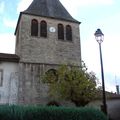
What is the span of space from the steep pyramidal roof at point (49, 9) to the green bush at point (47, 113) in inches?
660

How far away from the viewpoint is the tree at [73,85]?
70.3 ft

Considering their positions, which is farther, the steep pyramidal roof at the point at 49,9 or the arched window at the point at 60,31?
the steep pyramidal roof at the point at 49,9

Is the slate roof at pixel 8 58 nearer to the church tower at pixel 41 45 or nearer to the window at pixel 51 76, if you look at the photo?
the church tower at pixel 41 45

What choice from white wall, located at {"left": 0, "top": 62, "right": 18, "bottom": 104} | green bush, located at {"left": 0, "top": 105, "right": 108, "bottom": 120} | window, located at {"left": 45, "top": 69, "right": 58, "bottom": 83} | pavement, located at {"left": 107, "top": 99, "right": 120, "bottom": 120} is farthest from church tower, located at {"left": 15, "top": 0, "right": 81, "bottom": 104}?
green bush, located at {"left": 0, "top": 105, "right": 108, "bottom": 120}

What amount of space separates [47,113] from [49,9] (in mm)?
19363

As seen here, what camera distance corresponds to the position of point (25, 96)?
2283 cm

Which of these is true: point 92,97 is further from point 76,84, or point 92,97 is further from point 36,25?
point 36,25

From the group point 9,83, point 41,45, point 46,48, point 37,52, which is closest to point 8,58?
point 9,83

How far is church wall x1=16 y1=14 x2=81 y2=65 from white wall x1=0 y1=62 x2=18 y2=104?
4.31ft

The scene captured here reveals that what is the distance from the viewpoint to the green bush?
10.3 meters

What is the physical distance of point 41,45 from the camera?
83.9 ft

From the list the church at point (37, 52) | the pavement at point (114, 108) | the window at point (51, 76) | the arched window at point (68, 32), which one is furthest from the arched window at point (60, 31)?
the pavement at point (114, 108)

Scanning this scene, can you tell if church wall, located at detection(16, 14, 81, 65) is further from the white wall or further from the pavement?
the pavement

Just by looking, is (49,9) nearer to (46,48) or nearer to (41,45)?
(41,45)
